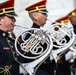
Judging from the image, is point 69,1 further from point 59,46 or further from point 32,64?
point 32,64

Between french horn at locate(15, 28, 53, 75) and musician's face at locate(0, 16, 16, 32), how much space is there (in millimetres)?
170

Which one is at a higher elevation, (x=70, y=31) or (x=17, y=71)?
(x=70, y=31)

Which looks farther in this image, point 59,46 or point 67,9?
point 67,9

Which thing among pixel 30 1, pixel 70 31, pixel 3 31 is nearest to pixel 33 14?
pixel 70 31

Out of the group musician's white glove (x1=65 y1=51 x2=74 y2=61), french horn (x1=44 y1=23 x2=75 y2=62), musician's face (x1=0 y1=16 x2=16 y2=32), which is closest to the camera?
musician's face (x1=0 y1=16 x2=16 y2=32)

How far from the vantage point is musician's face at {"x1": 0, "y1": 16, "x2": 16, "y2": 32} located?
563cm

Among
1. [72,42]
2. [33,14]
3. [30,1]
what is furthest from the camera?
[30,1]

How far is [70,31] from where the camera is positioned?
6273 mm

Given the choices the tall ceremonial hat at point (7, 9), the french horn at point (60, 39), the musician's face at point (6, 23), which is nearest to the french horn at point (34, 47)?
the musician's face at point (6, 23)

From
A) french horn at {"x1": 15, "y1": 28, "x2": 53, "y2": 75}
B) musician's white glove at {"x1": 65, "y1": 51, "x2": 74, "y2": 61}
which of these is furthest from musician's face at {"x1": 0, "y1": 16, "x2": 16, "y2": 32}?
musician's white glove at {"x1": 65, "y1": 51, "x2": 74, "y2": 61}

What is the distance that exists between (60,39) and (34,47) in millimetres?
829

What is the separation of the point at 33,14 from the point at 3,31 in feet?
3.45

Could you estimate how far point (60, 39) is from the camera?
6297mm

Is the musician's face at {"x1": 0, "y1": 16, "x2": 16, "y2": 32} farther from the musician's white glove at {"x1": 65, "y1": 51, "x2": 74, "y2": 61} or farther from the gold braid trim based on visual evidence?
the musician's white glove at {"x1": 65, "y1": 51, "x2": 74, "y2": 61}
